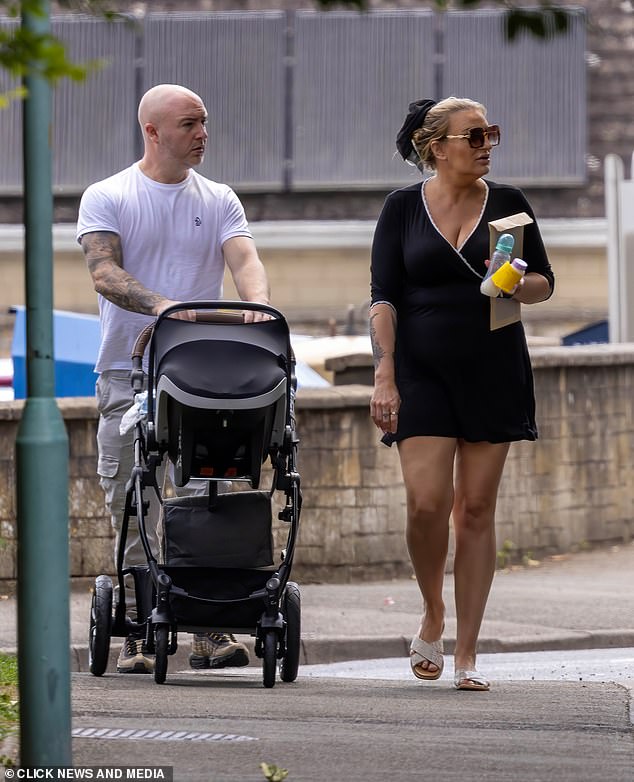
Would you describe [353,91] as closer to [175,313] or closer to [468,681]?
[175,313]

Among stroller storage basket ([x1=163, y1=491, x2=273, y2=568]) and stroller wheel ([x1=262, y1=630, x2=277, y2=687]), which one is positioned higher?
stroller storage basket ([x1=163, y1=491, x2=273, y2=568])

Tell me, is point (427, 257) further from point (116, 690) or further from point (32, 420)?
point (32, 420)

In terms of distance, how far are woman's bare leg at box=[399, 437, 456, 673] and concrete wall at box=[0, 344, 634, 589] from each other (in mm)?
3839

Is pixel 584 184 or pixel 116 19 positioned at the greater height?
pixel 584 184

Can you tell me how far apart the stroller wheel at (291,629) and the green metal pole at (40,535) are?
7.20 ft

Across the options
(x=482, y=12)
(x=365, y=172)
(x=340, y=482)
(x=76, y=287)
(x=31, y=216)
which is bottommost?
(x=340, y=482)

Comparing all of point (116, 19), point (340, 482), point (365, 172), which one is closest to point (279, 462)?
point (116, 19)

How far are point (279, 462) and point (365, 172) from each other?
17.2m

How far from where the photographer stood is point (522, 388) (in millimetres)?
5855

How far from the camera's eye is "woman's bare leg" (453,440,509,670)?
5.78 meters

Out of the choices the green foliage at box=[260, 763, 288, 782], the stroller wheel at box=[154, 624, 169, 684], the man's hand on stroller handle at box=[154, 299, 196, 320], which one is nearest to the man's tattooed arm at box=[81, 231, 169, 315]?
the man's hand on stroller handle at box=[154, 299, 196, 320]

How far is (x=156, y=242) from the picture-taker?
6.34 m

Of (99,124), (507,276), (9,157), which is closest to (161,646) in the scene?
(507,276)

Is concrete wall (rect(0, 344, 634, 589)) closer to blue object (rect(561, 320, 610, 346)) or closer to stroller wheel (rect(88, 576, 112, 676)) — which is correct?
stroller wheel (rect(88, 576, 112, 676))
